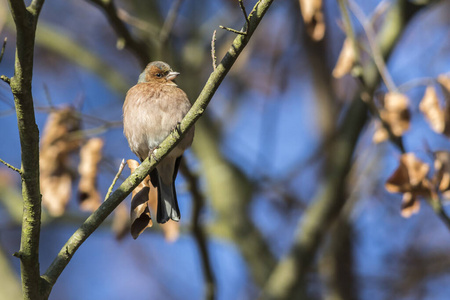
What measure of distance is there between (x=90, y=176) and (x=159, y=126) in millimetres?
696

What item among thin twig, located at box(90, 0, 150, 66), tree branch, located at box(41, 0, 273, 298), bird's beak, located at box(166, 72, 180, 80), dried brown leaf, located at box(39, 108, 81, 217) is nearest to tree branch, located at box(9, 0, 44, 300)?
tree branch, located at box(41, 0, 273, 298)

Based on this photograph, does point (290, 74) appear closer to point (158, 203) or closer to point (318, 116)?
point (318, 116)

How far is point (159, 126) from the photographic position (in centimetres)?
440

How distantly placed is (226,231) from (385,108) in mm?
2822

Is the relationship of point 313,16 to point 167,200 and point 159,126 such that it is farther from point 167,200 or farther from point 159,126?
point 167,200

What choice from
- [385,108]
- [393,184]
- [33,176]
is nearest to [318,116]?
[385,108]

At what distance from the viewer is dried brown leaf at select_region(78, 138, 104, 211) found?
434cm

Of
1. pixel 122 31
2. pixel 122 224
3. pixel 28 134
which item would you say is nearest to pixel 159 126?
pixel 122 31

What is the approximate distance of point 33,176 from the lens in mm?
2570

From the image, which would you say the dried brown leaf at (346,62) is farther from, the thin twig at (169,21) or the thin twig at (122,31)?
the thin twig at (122,31)

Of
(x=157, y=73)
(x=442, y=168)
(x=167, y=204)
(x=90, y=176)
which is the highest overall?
(x=157, y=73)

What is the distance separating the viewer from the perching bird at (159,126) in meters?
4.37

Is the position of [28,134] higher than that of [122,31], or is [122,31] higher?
[122,31]

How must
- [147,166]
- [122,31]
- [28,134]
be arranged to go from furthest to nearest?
[122,31] → [147,166] → [28,134]
